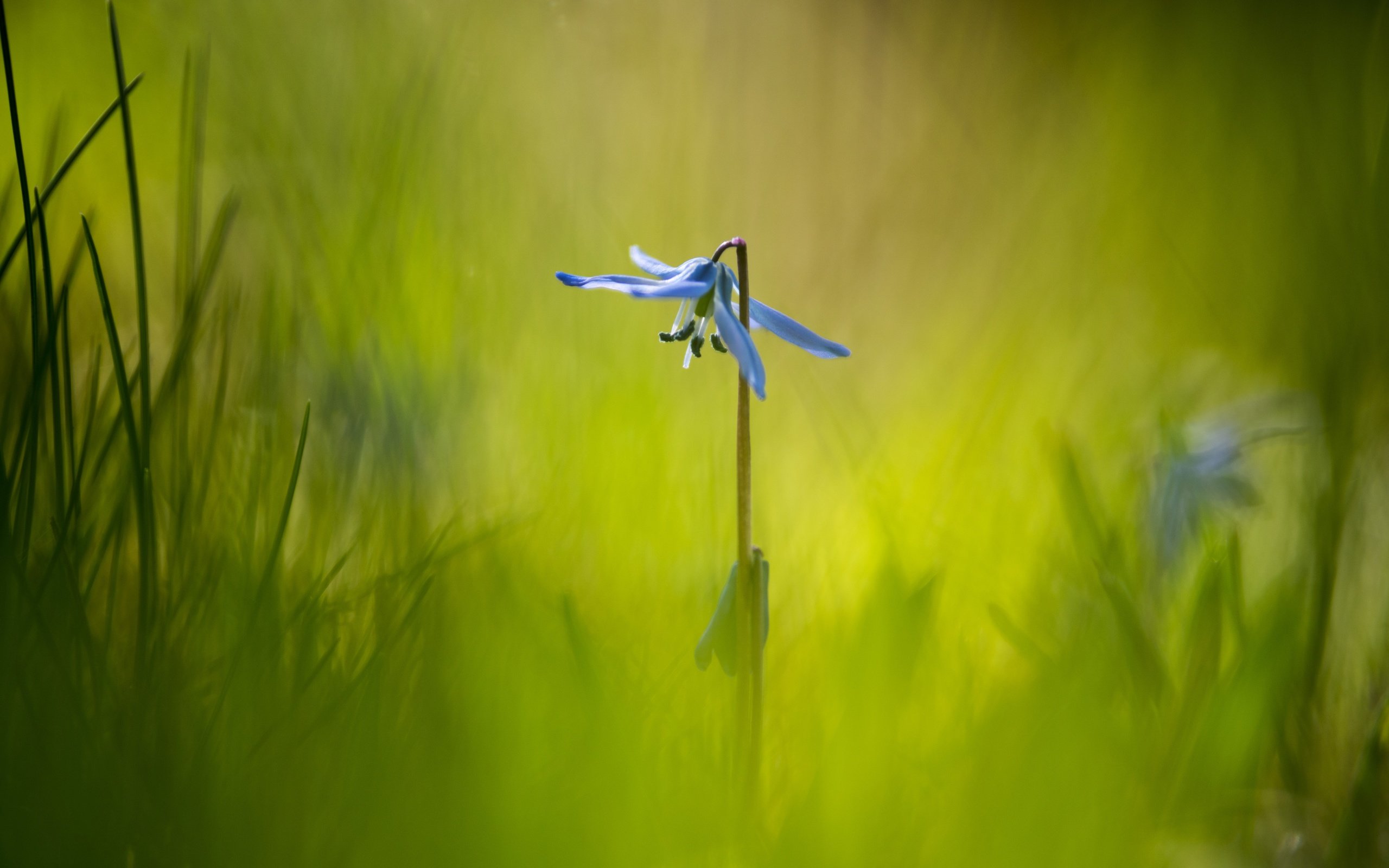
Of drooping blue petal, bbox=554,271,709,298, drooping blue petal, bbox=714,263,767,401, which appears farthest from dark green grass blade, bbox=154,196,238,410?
drooping blue petal, bbox=714,263,767,401

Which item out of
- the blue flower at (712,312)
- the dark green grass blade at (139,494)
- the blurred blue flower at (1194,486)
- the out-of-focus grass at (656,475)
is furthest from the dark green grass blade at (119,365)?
the blurred blue flower at (1194,486)

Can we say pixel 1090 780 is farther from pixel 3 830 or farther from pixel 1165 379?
pixel 1165 379

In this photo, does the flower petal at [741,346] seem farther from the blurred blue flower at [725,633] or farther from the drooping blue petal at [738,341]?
the blurred blue flower at [725,633]

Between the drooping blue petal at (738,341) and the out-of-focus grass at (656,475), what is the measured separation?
1.15ft

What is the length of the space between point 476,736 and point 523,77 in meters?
2.66

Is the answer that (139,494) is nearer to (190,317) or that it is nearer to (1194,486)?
(190,317)

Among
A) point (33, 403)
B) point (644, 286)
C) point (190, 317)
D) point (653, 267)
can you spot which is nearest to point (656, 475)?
point (653, 267)

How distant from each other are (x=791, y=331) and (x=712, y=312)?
93 mm

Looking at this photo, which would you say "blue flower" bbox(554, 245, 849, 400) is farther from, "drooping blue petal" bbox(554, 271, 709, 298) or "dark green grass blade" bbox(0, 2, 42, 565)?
"dark green grass blade" bbox(0, 2, 42, 565)

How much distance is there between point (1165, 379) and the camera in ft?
6.98

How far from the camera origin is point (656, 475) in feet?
4.80

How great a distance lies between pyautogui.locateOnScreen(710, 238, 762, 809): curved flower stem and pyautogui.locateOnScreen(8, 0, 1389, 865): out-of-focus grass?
0.06 metres

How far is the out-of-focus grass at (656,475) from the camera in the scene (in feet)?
2.49

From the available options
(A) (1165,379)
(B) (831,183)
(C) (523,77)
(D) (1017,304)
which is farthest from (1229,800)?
(B) (831,183)
